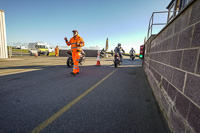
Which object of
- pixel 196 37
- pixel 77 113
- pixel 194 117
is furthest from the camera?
pixel 77 113

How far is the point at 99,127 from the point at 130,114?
75cm

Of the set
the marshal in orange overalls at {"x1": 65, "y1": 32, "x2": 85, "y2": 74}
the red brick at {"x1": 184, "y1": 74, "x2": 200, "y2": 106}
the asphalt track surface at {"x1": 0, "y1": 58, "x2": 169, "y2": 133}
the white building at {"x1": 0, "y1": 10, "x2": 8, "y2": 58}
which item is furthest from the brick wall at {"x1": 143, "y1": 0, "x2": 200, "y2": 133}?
the white building at {"x1": 0, "y1": 10, "x2": 8, "y2": 58}

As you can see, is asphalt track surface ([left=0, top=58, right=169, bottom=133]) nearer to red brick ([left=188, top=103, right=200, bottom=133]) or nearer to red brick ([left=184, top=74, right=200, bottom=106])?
Answer: red brick ([left=188, top=103, right=200, bottom=133])

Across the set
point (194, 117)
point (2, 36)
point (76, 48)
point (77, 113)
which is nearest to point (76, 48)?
point (76, 48)

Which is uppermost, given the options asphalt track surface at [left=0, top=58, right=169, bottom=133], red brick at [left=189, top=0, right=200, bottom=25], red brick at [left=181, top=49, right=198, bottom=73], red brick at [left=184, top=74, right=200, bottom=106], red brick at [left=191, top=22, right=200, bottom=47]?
red brick at [left=189, top=0, right=200, bottom=25]

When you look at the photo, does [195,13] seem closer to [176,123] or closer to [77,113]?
[176,123]

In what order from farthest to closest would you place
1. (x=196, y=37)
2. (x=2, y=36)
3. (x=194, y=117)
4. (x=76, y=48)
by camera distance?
1. (x=2, y=36)
2. (x=76, y=48)
3. (x=196, y=37)
4. (x=194, y=117)

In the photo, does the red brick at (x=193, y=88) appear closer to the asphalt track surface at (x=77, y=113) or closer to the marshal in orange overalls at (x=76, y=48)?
the asphalt track surface at (x=77, y=113)

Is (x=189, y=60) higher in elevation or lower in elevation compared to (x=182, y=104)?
higher

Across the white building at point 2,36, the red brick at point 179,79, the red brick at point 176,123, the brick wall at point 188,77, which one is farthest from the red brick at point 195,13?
the white building at point 2,36

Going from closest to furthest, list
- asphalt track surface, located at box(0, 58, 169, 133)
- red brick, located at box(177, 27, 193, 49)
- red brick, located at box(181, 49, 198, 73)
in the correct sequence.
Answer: red brick, located at box(181, 49, 198, 73) → red brick, located at box(177, 27, 193, 49) → asphalt track surface, located at box(0, 58, 169, 133)

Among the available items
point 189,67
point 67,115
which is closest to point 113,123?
point 67,115

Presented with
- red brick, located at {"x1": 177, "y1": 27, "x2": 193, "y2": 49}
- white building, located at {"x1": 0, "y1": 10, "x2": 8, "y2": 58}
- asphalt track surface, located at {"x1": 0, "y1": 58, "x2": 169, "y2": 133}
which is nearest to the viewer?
red brick, located at {"x1": 177, "y1": 27, "x2": 193, "y2": 49}

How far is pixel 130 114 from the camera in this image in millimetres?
2092
